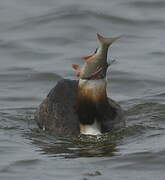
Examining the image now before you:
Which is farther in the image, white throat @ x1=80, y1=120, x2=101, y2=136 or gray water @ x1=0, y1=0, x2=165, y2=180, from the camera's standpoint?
white throat @ x1=80, y1=120, x2=101, y2=136

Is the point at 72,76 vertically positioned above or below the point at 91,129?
above

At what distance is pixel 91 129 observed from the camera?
11594mm

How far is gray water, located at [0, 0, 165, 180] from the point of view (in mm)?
10597

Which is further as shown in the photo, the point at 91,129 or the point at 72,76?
the point at 72,76

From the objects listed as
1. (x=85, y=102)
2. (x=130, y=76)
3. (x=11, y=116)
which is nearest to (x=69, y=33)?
(x=130, y=76)

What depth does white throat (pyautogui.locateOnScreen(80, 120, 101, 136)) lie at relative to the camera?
11.6 m

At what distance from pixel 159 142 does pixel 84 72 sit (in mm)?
1270

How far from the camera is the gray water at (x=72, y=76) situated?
34.8ft

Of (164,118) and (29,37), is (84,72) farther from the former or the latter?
(29,37)

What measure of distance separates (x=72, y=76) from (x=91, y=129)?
3.95 meters

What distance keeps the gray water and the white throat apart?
6.2 inches

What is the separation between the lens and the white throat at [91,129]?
11.6 meters

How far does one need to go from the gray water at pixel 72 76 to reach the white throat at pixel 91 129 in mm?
158

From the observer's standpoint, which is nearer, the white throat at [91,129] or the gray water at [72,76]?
the gray water at [72,76]
